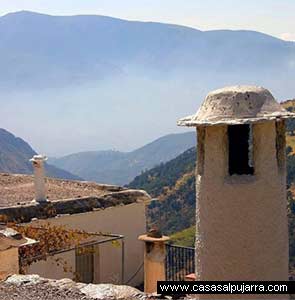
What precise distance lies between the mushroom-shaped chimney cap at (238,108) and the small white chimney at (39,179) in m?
9.64

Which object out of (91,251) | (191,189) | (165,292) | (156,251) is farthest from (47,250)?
(191,189)

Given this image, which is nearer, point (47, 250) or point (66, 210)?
point (47, 250)

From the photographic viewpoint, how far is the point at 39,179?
1572cm

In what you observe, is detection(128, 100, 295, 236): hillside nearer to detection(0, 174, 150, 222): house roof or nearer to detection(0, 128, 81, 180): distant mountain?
detection(0, 128, 81, 180): distant mountain

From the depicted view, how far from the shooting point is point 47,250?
513 inches

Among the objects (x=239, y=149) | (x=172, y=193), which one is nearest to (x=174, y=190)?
(x=172, y=193)

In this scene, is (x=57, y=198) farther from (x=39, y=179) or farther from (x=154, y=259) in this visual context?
(x=154, y=259)

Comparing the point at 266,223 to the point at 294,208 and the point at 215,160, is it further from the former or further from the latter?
the point at 294,208

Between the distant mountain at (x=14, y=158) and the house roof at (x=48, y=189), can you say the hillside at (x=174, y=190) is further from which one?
the house roof at (x=48, y=189)

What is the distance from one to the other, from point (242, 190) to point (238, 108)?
72cm

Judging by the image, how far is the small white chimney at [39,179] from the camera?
51.0 feet

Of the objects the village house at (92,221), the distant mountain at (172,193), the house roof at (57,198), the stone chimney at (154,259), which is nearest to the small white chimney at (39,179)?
the village house at (92,221)

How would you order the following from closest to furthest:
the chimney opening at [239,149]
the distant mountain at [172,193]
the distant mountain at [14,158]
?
1. the chimney opening at [239,149]
2. the distant mountain at [172,193]
3. the distant mountain at [14,158]

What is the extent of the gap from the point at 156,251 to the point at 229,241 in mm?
5114
